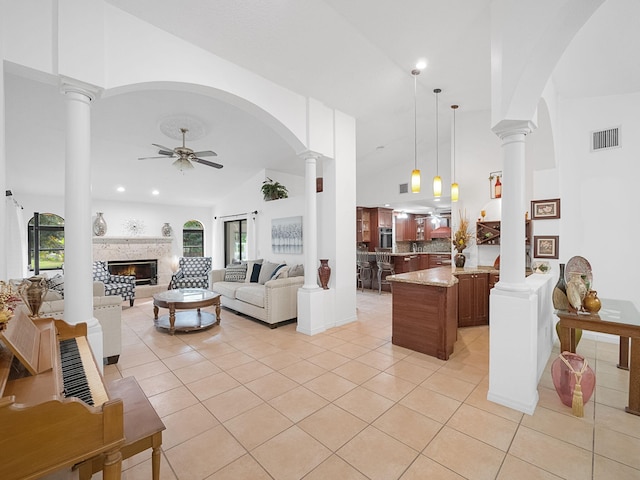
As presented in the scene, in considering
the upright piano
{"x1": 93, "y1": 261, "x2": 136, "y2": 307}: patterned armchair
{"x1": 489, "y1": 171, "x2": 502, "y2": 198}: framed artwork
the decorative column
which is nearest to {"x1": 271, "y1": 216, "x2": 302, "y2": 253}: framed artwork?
the decorative column

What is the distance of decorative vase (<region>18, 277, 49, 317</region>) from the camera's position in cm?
195

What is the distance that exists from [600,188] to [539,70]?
2.50 metres

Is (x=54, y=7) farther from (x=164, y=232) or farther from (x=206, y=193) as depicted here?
(x=164, y=232)

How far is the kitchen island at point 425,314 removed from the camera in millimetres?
3281

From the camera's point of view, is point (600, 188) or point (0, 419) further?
point (600, 188)

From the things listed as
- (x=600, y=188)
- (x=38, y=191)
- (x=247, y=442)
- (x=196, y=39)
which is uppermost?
(x=196, y=39)

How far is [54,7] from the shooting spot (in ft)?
7.13

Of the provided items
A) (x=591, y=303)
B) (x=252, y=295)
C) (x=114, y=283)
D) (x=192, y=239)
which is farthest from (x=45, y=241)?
(x=591, y=303)

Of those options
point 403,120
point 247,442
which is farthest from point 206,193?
point 247,442

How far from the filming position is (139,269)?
26.1 ft

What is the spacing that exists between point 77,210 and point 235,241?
6378mm

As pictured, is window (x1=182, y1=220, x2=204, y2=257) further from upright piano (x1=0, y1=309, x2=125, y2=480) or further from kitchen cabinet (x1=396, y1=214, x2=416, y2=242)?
upright piano (x1=0, y1=309, x2=125, y2=480)

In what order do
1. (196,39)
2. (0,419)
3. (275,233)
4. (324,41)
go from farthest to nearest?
(275,233), (324,41), (196,39), (0,419)

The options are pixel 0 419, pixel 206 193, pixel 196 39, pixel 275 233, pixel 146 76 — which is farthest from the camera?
pixel 206 193
